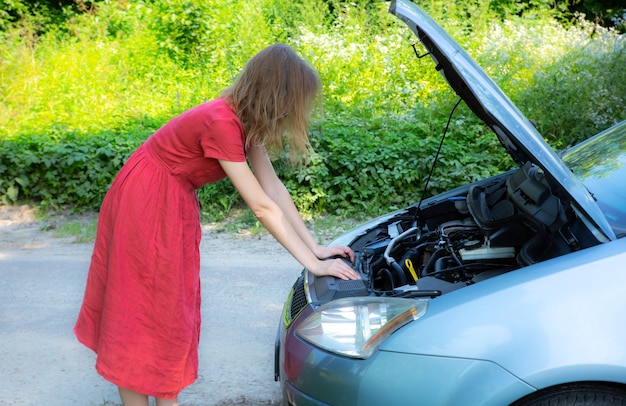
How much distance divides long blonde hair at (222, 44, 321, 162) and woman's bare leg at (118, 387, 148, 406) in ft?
3.59

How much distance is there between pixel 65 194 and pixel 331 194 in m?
2.62

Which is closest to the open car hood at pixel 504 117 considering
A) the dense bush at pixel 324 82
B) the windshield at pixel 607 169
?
the windshield at pixel 607 169

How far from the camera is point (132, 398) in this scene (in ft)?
9.44

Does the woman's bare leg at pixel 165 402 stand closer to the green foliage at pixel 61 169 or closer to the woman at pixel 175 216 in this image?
the woman at pixel 175 216

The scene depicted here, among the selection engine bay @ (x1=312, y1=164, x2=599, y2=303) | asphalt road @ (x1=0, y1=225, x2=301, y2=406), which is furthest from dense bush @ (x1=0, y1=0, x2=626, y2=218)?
engine bay @ (x1=312, y1=164, x2=599, y2=303)

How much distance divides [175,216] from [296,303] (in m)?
0.60

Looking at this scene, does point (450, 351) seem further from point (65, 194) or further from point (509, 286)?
point (65, 194)

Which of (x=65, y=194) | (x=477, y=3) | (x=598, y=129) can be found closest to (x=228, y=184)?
(x=65, y=194)

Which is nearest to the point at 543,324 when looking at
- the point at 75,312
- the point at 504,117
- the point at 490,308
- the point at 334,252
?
the point at 490,308

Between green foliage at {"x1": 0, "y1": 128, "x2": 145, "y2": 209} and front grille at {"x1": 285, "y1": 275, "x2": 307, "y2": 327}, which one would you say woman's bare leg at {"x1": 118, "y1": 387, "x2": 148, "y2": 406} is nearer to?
front grille at {"x1": 285, "y1": 275, "x2": 307, "y2": 327}

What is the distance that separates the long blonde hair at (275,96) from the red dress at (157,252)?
0.06 m

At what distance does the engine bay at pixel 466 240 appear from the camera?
2549 mm

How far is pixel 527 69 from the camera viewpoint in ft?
28.1

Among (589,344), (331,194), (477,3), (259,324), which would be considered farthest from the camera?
(477,3)
